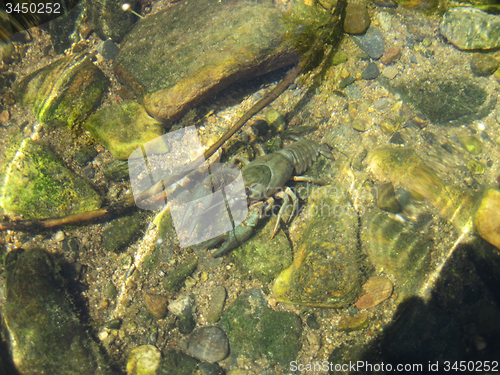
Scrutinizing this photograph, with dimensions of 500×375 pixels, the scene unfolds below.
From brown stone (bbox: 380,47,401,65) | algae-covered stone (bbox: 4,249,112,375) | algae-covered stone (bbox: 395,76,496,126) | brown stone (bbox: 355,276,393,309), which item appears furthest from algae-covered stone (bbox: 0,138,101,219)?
algae-covered stone (bbox: 395,76,496,126)

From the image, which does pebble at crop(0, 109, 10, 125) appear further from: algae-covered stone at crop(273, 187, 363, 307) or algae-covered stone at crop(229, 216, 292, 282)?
algae-covered stone at crop(273, 187, 363, 307)

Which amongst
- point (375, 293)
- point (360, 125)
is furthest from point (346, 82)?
point (375, 293)

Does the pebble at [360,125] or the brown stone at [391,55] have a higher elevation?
the brown stone at [391,55]

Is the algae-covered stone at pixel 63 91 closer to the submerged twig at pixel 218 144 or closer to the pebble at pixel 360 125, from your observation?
the submerged twig at pixel 218 144

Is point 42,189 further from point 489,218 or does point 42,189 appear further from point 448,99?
point 448,99

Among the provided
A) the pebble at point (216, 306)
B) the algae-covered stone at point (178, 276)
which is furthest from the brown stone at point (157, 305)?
the pebble at point (216, 306)
